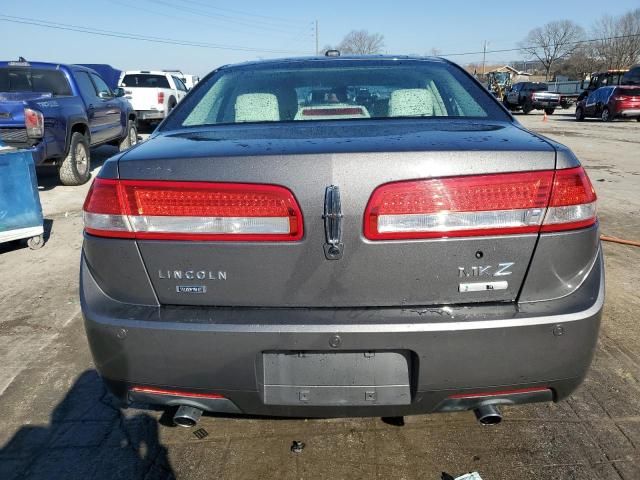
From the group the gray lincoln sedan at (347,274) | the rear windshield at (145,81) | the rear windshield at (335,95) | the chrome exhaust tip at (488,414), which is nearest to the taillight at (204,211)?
the gray lincoln sedan at (347,274)

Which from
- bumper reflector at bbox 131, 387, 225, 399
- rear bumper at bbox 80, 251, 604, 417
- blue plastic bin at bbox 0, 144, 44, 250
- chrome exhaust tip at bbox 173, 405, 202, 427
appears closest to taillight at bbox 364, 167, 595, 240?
rear bumper at bbox 80, 251, 604, 417

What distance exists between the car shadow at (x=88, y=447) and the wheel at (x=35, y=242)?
10.4 feet

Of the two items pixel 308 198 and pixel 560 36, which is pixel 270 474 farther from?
pixel 560 36

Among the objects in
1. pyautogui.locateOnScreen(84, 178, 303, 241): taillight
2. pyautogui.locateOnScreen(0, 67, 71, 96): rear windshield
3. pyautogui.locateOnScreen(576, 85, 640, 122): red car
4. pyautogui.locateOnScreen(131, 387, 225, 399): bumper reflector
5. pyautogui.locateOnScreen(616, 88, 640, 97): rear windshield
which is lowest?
pyautogui.locateOnScreen(576, 85, 640, 122): red car

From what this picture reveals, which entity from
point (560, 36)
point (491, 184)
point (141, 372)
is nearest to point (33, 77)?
point (141, 372)

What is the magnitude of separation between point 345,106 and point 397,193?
1092 mm

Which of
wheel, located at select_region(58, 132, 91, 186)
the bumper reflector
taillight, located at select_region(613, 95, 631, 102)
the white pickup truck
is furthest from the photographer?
taillight, located at select_region(613, 95, 631, 102)

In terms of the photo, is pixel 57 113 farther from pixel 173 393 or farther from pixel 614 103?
pixel 614 103

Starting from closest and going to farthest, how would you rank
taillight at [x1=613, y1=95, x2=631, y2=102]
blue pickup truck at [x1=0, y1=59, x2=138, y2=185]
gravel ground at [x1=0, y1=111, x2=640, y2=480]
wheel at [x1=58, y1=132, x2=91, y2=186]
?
gravel ground at [x1=0, y1=111, x2=640, y2=480]
blue pickup truck at [x1=0, y1=59, x2=138, y2=185]
wheel at [x1=58, y1=132, x2=91, y2=186]
taillight at [x1=613, y1=95, x2=631, y2=102]

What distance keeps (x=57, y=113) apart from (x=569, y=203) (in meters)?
7.71

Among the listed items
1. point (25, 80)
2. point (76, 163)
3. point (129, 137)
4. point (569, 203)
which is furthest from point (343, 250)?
point (129, 137)

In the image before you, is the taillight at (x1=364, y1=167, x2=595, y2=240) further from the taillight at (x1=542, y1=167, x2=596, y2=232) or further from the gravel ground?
the gravel ground

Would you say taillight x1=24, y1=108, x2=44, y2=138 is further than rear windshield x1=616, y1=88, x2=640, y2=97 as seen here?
No

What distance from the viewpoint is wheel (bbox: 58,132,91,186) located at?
820cm
